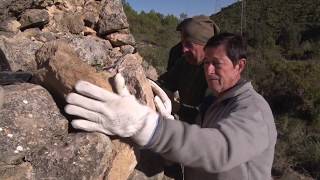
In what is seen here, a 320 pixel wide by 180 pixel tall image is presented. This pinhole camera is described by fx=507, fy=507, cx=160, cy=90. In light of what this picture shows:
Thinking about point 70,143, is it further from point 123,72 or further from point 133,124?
point 123,72

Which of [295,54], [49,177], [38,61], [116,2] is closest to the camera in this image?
[49,177]

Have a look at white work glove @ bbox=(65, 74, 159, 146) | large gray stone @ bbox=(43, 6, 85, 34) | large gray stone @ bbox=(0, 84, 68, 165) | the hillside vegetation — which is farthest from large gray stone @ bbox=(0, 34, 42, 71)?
the hillside vegetation

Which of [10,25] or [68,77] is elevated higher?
[68,77]

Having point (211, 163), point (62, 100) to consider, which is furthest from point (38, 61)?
point (211, 163)

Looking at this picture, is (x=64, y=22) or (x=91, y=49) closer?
(x=91, y=49)

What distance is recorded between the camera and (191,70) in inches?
157

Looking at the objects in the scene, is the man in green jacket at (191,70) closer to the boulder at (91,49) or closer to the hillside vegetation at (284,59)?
the boulder at (91,49)

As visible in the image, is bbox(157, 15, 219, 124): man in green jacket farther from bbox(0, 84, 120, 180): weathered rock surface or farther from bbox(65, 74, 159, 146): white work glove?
bbox(65, 74, 159, 146): white work glove

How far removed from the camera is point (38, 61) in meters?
2.61

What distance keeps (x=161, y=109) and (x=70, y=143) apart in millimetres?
628

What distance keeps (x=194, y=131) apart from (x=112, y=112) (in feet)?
1.10

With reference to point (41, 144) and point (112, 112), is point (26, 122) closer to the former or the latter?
point (41, 144)

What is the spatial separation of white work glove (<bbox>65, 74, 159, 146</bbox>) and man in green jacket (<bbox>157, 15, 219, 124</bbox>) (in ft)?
4.89

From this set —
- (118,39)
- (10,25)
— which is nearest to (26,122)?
(10,25)
